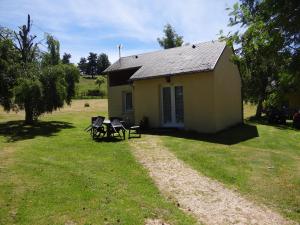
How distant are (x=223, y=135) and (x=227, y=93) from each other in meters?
3.19

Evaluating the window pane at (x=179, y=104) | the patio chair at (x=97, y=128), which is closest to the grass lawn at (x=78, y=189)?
the patio chair at (x=97, y=128)

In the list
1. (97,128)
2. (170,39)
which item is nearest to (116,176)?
(97,128)

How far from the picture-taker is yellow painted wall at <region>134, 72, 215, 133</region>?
17422 millimetres

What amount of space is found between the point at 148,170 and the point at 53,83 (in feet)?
39.9

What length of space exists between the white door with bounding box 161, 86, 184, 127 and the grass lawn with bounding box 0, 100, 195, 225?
640 centimetres

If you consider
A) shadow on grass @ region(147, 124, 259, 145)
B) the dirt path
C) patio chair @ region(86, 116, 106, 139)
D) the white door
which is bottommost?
the dirt path

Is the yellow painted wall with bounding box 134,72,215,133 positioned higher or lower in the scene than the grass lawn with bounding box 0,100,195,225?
higher

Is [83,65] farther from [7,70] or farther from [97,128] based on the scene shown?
[97,128]

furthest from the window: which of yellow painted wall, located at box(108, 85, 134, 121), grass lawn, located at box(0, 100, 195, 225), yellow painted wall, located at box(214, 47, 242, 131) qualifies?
grass lawn, located at box(0, 100, 195, 225)

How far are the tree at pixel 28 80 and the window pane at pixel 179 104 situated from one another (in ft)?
22.2

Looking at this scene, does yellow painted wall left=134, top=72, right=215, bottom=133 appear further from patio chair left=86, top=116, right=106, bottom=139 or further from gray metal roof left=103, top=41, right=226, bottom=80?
patio chair left=86, top=116, right=106, bottom=139

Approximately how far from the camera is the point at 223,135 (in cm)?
1677

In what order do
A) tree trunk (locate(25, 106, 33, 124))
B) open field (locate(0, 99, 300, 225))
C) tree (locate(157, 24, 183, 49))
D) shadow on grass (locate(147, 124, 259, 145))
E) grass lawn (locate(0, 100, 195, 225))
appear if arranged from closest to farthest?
grass lawn (locate(0, 100, 195, 225)) → open field (locate(0, 99, 300, 225)) → shadow on grass (locate(147, 124, 259, 145)) → tree trunk (locate(25, 106, 33, 124)) → tree (locate(157, 24, 183, 49))

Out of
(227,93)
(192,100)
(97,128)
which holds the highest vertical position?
(227,93)
